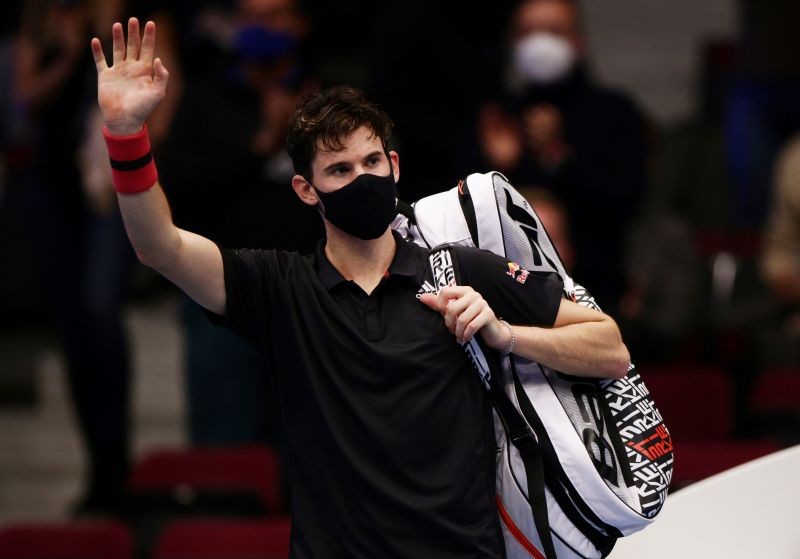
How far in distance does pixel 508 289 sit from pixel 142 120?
2.59 feet

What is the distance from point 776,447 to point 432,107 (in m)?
1.99

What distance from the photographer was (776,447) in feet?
16.8

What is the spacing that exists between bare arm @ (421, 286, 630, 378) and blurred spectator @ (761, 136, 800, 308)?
10.5ft

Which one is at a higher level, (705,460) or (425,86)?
(425,86)

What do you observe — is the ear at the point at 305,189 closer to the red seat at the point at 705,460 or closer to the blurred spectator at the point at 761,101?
the red seat at the point at 705,460

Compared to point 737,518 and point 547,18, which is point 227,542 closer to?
point 737,518

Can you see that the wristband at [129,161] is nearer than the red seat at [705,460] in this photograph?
Yes

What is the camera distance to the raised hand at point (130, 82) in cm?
275

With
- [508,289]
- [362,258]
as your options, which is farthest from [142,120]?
[508,289]

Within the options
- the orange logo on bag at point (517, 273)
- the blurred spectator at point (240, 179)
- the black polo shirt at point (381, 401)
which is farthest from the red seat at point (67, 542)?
the orange logo on bag at point (517, 273)

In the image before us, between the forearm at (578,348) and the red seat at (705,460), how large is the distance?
178 cm

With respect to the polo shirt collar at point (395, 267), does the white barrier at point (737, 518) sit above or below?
below

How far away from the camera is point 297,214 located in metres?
5.48

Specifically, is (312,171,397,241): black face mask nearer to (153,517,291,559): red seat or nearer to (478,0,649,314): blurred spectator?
(153,517,291,559): red seat
